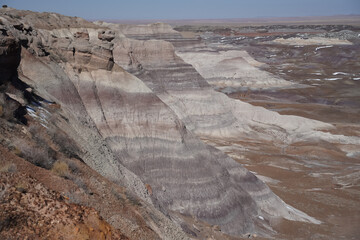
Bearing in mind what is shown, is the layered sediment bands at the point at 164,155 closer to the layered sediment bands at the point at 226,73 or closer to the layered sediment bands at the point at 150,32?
the layered sediment bands at the point at 150,32

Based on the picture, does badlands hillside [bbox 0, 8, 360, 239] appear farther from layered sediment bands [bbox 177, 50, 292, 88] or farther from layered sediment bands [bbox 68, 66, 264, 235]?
layered sediment bands [bbox 177, 50, 292, 88]

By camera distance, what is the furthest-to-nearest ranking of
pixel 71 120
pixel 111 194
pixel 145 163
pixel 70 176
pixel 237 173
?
pixel 237 173 < pixel 145 163 < pixel 71 120 < pixel 111 194 < pixel 70 176

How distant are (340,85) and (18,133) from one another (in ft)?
194

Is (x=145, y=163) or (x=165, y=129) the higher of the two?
(x=165, y=129)

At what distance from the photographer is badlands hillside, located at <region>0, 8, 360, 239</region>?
4797 millimetres

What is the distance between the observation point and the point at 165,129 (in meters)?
15.0

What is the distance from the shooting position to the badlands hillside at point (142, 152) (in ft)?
15.7

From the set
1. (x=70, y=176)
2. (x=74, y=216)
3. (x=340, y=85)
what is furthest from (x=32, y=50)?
(x=340, y=85)

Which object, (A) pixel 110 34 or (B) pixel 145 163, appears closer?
(B) pixel 145 163

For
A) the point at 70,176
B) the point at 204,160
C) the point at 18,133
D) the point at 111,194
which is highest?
the point at 18,133

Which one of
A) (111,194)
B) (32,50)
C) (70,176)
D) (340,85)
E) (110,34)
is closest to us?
(70,176)

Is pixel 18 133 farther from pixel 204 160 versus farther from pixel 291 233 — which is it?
pixel 291 233

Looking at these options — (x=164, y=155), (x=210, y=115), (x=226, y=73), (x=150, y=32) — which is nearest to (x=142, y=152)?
(x=164, y=155)

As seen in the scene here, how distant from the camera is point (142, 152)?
14008mm
